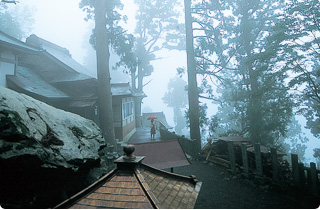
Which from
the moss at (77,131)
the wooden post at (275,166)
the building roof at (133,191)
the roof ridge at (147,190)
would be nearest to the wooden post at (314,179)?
the wooden post at (275,166)

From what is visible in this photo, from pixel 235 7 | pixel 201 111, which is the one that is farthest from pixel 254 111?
pixel 235 7

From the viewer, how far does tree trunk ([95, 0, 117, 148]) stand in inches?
429

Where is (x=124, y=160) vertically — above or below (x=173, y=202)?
above

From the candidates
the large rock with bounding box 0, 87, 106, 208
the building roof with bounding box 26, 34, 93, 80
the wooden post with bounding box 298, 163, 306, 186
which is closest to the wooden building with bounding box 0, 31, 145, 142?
the building roof with bounding box 26, 34, 93, 80

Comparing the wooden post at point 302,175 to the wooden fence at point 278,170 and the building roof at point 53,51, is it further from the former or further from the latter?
the building roof at point 53,51

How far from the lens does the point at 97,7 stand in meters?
11.4

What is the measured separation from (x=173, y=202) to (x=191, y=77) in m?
11.2

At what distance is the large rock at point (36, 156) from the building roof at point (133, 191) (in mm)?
1954

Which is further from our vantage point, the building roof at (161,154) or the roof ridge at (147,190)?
the building roof at (161,154)

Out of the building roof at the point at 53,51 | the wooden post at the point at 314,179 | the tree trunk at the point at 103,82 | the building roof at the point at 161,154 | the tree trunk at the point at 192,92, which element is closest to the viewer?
the building roof at the point at 161,154

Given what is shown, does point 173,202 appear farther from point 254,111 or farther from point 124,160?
point 254,111

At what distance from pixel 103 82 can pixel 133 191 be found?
994 cm

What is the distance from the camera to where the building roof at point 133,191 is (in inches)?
72.7

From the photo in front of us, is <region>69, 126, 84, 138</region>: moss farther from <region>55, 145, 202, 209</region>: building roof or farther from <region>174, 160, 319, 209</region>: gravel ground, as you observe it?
<region>174, 160, 319, 209</region>: gravel ground
